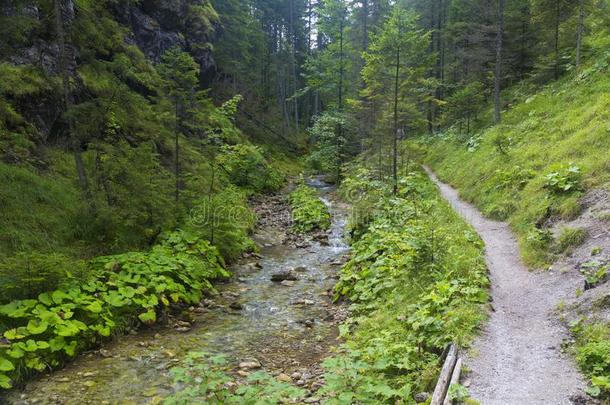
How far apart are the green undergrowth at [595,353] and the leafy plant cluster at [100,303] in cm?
755

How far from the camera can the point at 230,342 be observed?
816cm

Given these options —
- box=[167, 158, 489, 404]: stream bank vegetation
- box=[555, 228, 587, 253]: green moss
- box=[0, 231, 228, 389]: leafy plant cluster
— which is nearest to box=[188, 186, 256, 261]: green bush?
box=[0, 231, 228, 389]: leafy plant cluster

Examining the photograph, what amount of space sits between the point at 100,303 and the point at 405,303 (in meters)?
5.98

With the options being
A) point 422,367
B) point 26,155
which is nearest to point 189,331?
point 422,367

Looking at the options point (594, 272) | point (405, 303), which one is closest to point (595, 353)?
point (594, 272)

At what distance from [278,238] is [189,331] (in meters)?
8.40

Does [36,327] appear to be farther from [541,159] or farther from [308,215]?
[541,159]

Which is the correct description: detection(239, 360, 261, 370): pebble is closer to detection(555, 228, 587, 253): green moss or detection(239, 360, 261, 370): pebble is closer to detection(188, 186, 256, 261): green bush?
detection(188, 186, 256, 261): green bush

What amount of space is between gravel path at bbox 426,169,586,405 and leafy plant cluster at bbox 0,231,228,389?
6.44 meters

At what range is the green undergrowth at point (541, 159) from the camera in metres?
10.3

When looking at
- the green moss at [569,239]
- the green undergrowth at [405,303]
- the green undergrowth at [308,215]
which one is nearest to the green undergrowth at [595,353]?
the green undergrowth at [405,303]

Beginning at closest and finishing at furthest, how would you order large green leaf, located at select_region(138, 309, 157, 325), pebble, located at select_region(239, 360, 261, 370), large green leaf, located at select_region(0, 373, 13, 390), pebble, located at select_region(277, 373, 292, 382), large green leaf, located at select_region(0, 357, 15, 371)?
large green leaf, located at select_region(0, 373, 13, 390) < large green leaf, located at select_region(0, 357, 15, 371) < pebble, located at select_region(277, 373, 292, 382) < pebble, located at select_region(239, 360, 261, 370) < large green leaf, located at select_region(138, 309, 157, 325)

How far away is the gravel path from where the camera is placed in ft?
15.8

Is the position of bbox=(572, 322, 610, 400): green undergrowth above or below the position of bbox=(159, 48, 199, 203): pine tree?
below
